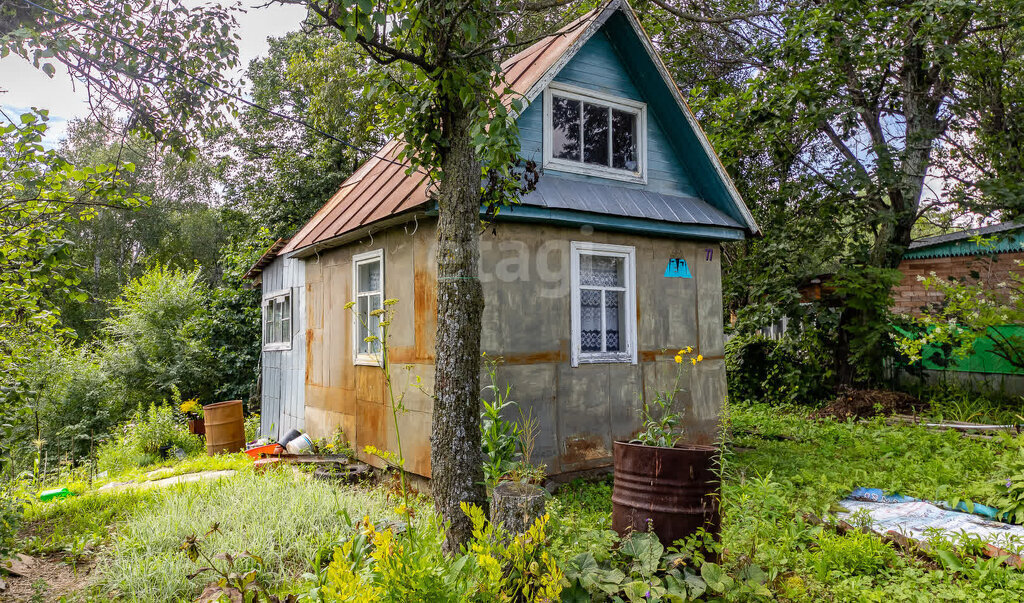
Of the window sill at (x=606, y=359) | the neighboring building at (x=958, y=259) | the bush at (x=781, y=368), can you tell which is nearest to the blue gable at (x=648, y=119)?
the window sill at (x=606, y=359)

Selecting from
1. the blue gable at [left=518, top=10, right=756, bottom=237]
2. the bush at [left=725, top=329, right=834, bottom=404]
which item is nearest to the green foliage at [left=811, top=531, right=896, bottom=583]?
the blue gable at [left=518, top=10, right=756, bottom=237]

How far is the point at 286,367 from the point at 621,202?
22.9 ft

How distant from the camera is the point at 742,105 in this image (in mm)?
11914

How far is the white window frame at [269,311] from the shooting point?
418 inches

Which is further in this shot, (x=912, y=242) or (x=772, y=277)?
(x=912, y=242)

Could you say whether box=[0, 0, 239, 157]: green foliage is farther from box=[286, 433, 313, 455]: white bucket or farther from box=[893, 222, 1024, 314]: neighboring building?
box=[893, 222, 1024, 314]: neighboring building

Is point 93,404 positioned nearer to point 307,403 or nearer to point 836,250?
point 307,403

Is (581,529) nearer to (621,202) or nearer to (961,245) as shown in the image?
(621,202)

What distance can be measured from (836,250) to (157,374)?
16.0m

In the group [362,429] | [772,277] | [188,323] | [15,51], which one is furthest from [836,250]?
[188,323]

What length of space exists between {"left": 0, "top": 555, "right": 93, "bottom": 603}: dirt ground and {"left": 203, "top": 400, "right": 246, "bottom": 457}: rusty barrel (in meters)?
5.55

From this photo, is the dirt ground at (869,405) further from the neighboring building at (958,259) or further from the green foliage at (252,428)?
the green foliage at (252,428)

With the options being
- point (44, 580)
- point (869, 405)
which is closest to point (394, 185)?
point (44, 580)

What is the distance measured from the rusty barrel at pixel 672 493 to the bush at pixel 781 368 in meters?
9.52
